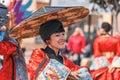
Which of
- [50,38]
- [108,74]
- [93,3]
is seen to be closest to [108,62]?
[108,74]

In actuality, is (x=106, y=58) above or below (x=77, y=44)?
above

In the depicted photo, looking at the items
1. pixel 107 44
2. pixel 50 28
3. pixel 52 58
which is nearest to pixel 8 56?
pixel 52 58

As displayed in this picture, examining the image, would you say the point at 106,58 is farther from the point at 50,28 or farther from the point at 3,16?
the point at 3,16

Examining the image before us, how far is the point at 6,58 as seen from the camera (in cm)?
484

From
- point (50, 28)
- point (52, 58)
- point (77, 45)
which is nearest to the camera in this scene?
point (52, 58)

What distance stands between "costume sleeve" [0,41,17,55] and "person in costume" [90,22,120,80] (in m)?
2.22

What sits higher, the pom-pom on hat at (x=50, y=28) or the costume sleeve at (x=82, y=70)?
the pom-pom on hat at (x=50, y=28)

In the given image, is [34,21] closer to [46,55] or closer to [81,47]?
[46,55]

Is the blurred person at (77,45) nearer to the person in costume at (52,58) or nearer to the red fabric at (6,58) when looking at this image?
the person in costume at (52,58)

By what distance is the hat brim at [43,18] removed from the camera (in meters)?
5.27

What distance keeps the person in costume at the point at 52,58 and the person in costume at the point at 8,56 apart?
0.99 feet

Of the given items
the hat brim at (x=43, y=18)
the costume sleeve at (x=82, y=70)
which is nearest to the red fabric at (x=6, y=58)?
the hat brim at (x=43, y=18)

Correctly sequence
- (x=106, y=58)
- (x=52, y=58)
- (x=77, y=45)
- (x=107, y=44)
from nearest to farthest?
(x=52, y=58) → (x=106, y=58) → (x=107, y=44) → (x=77, y=45)

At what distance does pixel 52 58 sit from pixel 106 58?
2.92m
